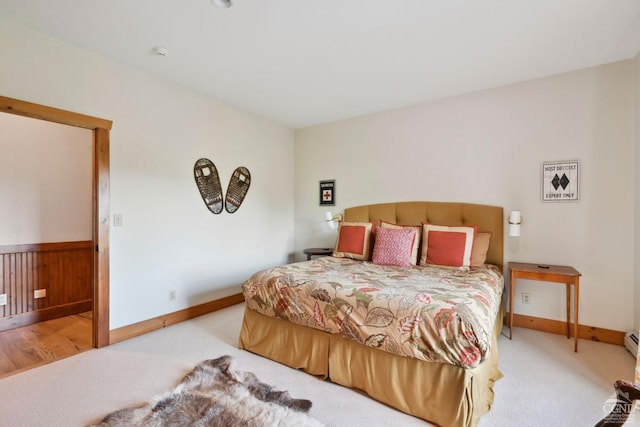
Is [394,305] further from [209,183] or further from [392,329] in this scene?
[209,183]

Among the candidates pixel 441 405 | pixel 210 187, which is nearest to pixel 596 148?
pixel 441 405

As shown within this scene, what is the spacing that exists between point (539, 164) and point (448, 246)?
127 centimetres

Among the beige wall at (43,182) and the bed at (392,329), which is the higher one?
the beige wall at (43,182)

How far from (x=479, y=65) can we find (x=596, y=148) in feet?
4.44

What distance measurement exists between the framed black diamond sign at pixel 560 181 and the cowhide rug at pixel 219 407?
2984 millimetres

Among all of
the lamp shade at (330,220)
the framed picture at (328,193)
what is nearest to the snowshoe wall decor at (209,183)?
the lamp shade at (330,220)

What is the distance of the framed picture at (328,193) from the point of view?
4371 millimetres

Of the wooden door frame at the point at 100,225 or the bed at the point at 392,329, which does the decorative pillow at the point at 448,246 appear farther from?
the wooden door frame at the point at 100,225

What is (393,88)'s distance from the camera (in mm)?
3209

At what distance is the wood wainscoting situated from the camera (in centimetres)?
307

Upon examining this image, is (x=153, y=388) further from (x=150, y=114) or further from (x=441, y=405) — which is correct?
(x=150, y=114)

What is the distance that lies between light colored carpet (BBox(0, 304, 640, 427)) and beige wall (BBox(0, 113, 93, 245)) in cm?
176

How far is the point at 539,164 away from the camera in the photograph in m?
2.95

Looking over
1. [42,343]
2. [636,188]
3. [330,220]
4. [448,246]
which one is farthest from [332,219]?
[42,343]
